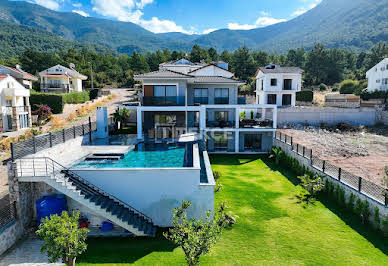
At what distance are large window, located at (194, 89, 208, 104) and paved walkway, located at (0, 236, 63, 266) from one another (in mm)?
22296

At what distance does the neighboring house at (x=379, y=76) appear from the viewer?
5088 centimetres

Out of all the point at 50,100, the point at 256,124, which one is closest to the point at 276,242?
the point at 256,124

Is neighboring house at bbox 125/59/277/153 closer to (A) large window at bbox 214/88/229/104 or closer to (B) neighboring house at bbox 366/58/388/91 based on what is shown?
(A) large window at bbox 214/88/229/104

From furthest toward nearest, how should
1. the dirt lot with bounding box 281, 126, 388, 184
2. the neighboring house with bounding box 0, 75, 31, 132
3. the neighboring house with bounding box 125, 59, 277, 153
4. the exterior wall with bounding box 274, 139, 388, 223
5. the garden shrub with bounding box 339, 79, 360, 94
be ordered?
the garden shrub with bounding box 339, 79, 360, 94, the neighboring house with bounding box 0, 75, 31, 132, the neighboring house with bounding box 125, 59, 277, 153, the dirt lot with bounding box 281, 126, 388, 184, the exterior wall with bounding box 274, 139, 388, 223

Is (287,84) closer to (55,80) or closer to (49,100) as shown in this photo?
(49,100)

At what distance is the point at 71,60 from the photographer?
3201 inches

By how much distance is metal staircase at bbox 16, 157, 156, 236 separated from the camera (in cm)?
1272

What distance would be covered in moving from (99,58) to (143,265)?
326 ft

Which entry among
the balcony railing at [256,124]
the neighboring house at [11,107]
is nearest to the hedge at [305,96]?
the balcony railing at [256,124]

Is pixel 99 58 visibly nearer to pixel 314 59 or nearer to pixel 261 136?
pixel 314 59

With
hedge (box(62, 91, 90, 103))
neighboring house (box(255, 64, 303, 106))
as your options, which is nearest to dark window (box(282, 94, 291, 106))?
neighboring house (box(255, 64, 303, 106))

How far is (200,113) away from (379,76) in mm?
45086

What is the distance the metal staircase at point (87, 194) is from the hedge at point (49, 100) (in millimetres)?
31185

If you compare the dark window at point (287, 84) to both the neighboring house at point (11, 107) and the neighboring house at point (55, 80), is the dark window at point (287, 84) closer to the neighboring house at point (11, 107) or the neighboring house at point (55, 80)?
the neighboring house at point (11, 107)
